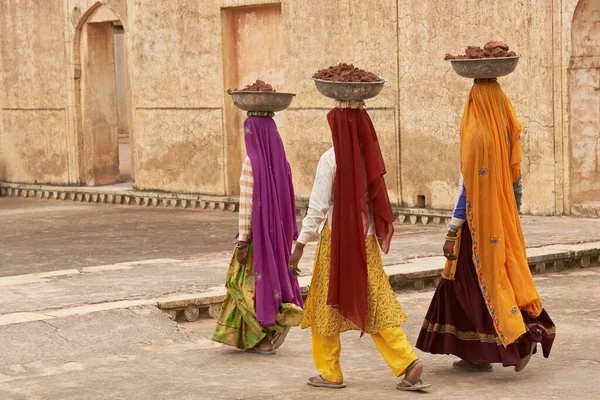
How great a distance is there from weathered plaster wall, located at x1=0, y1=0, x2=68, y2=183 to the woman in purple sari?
1224 centimetres

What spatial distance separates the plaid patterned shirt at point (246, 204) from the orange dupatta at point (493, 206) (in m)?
1.46

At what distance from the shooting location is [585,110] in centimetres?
1262

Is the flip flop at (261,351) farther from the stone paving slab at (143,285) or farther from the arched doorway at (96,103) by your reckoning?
the arched doorway at (96,103)

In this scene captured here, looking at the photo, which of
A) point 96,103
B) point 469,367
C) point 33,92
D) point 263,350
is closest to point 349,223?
point 469,367

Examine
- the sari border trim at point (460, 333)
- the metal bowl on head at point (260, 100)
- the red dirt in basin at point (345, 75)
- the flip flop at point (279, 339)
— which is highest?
the red dirt in basin at point (345, 75)

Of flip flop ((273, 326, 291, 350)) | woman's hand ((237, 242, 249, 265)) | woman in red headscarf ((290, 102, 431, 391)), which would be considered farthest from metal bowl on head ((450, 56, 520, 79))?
flip flop ((273, 326, 291, 350))

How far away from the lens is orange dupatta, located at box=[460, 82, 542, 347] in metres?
6.42

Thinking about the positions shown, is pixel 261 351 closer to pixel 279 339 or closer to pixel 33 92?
pixel 279 339

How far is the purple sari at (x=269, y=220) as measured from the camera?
24.1ft

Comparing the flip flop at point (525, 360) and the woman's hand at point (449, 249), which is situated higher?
the woman's hand at point (449, 249)

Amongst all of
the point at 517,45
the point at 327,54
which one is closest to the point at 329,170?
the point at 517,45

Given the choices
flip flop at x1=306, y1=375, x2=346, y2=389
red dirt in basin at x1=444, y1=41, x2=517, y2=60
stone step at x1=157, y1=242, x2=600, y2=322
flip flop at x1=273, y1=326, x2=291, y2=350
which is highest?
red dirt in basin at x1=444, y1=41, x2=517, y2=60

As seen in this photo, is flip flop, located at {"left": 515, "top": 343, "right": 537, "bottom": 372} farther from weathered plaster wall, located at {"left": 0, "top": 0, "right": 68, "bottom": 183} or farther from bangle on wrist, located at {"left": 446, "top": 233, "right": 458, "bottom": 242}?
weathered plaster wall, located at {"left": 0, "top": 0, "right": 68, "bottom": 183}

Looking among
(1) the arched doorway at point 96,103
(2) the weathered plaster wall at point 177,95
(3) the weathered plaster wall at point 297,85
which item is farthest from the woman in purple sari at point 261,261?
(1) the arched doorway at point 96,103
